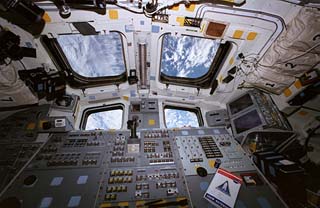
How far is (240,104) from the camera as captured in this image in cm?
281

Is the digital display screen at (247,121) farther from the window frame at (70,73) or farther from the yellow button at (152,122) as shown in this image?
the window frame at (70,73)

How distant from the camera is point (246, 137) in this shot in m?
2.37

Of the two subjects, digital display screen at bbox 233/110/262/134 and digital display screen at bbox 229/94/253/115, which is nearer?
digital display screen at bbox 233/110/262/134

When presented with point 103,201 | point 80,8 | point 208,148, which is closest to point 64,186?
point 103,201

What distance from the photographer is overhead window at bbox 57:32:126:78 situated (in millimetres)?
2482

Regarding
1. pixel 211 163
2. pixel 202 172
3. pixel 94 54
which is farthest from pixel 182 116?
pixel 94 54

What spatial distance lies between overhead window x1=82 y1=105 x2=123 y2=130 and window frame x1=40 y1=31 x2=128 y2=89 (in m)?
0.52

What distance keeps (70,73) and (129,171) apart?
2047 mm

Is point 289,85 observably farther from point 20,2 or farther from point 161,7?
point 20,2

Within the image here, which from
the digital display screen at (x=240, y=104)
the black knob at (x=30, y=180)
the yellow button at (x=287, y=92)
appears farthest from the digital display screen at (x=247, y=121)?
the black knob at (x=30, y=180)

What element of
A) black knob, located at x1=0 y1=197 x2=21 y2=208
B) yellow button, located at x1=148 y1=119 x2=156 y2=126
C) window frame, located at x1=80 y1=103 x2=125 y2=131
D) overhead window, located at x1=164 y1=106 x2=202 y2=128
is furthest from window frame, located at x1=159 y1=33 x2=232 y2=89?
black knob, located at x1=0 y1=197 x2=21 y2=208

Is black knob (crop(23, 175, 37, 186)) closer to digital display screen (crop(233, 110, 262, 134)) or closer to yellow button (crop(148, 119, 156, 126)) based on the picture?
yellow button (crop(148, 119, 156, 126))

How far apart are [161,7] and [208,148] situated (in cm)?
196

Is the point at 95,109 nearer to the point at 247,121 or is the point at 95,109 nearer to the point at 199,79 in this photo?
the point at 199,79
